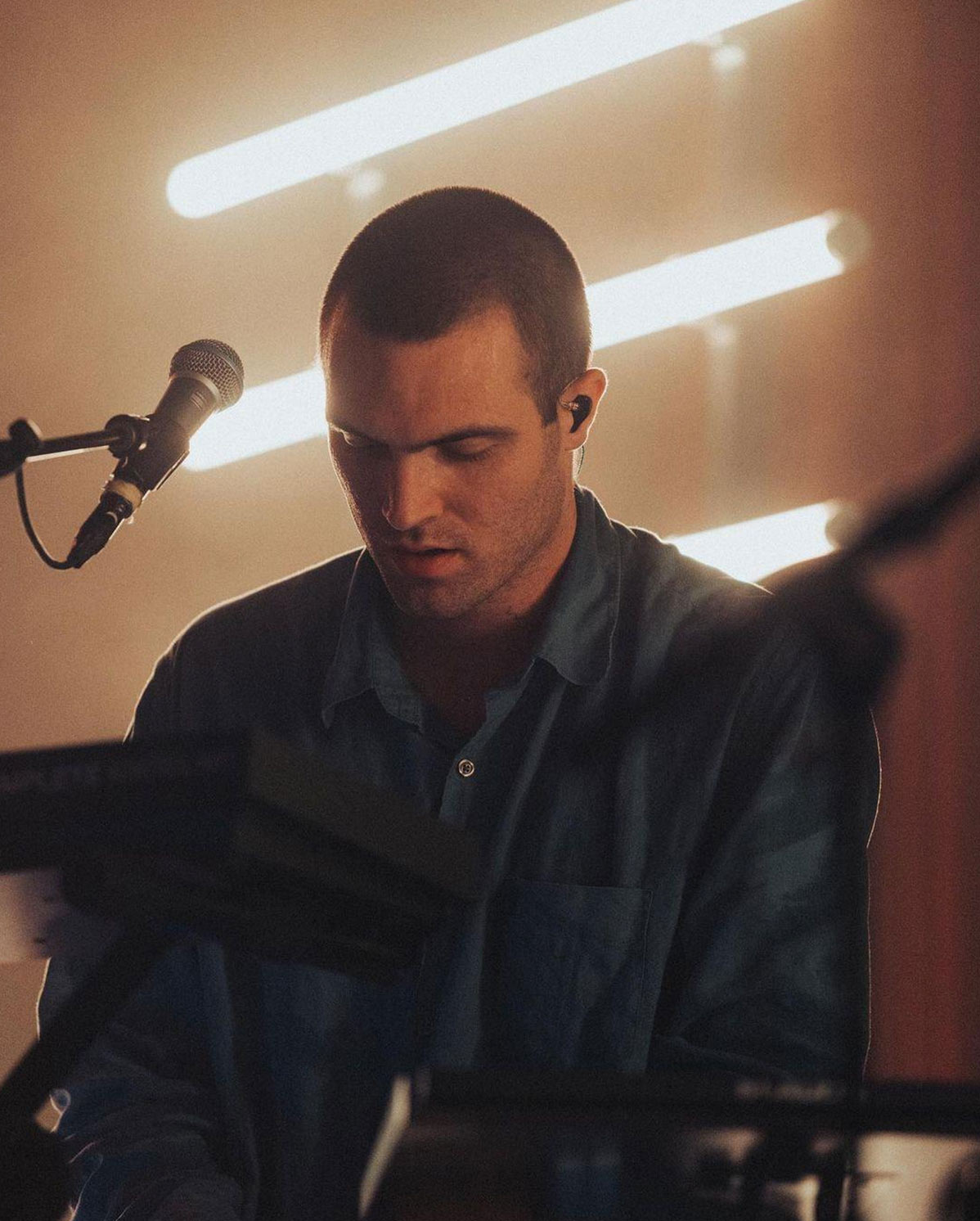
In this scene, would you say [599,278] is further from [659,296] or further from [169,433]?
[169,433]

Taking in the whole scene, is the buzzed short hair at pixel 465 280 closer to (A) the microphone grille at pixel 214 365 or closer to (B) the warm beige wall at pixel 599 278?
(A) the microphone grille at pixel 214 365

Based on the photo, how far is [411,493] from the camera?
1744mm

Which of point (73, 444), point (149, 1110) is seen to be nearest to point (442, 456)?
point (73, 444)

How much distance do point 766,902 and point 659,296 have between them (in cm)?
187

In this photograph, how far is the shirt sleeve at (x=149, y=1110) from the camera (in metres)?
1.50

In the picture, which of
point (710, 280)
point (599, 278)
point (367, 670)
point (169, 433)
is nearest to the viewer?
point (169, 433)

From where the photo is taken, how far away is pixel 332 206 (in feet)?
11.9

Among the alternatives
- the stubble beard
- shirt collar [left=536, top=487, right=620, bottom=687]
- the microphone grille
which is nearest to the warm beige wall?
shirt collar [left=536, top=487, right=620, bottom=687]

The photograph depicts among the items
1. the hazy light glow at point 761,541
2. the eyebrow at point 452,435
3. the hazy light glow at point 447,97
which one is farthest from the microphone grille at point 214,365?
the hazy light glow at point 761,541

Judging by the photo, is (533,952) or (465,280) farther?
(465,280)

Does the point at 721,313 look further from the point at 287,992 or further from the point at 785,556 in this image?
the point at 287,992

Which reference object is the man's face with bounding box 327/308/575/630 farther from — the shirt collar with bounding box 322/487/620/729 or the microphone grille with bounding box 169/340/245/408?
the microphone grille with bounding box 169/340/245/408

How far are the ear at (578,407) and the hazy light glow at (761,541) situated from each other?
1.39 metres

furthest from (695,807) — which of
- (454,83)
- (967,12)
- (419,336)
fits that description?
(967,12)
